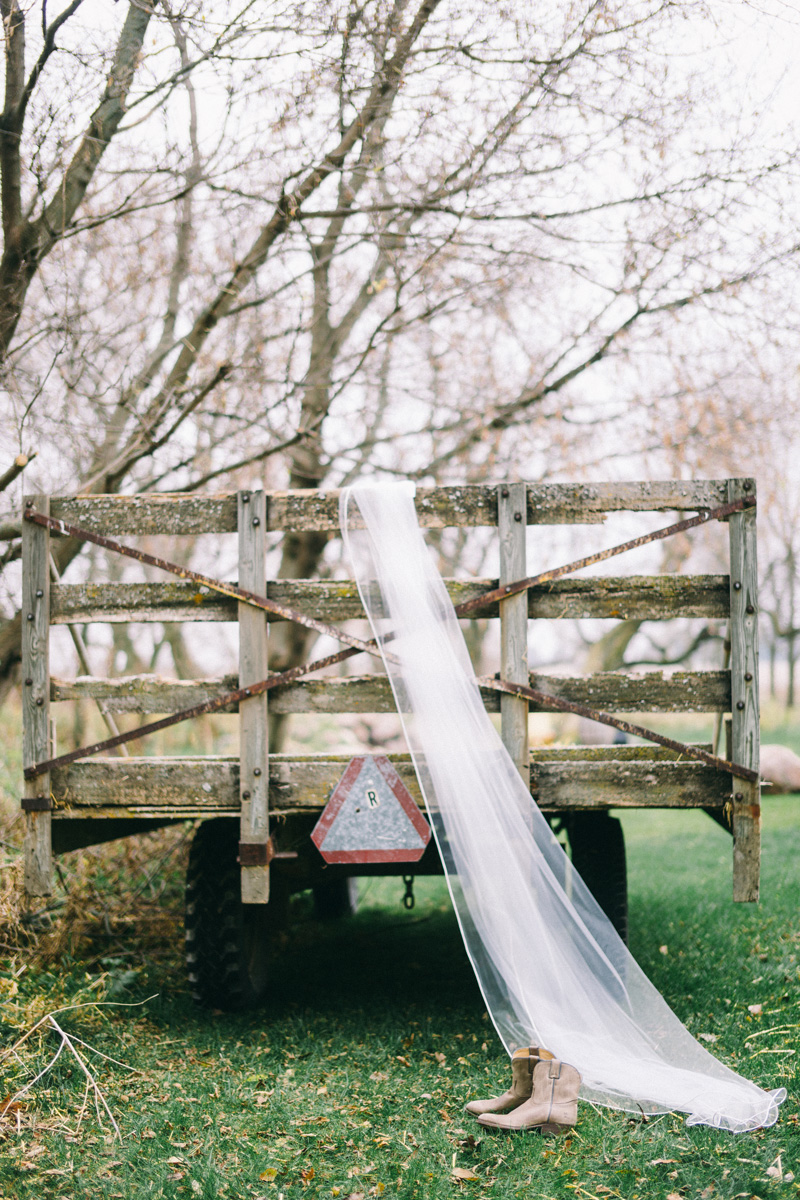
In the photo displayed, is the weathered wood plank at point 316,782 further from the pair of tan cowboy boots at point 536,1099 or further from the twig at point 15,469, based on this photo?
the twig at point 15,469

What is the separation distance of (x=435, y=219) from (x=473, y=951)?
16.5 feet

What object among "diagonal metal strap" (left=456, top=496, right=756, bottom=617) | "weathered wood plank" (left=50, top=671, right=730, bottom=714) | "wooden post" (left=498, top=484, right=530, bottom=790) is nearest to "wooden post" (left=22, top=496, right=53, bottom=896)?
"weathered wood plank" (left=50, top=671, right=730, bottom=714)

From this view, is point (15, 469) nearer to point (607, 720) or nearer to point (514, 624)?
point (514, 624)

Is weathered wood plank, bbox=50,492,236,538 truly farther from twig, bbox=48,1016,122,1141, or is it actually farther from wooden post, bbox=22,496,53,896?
twig, bbox=48,1016,122,1141

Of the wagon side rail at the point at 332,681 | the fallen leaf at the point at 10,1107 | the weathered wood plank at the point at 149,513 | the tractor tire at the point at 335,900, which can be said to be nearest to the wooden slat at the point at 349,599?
the wagon side rail at the point at 332,681

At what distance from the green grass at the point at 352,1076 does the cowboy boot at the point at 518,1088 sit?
0.07m

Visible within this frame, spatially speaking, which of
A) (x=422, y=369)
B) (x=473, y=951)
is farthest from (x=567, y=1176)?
(x=422, y=369)

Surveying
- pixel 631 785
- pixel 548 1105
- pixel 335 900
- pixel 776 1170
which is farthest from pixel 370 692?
pixel 335 900

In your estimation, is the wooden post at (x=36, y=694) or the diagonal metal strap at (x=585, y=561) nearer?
the diagonal metal strap at (x=585, y=561)

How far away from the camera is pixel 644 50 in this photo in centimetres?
520

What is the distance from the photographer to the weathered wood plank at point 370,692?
3.98m

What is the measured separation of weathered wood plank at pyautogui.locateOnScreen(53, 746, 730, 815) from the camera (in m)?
3.98

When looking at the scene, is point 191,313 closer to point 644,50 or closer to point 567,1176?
point 644,50

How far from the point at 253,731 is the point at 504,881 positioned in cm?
122
